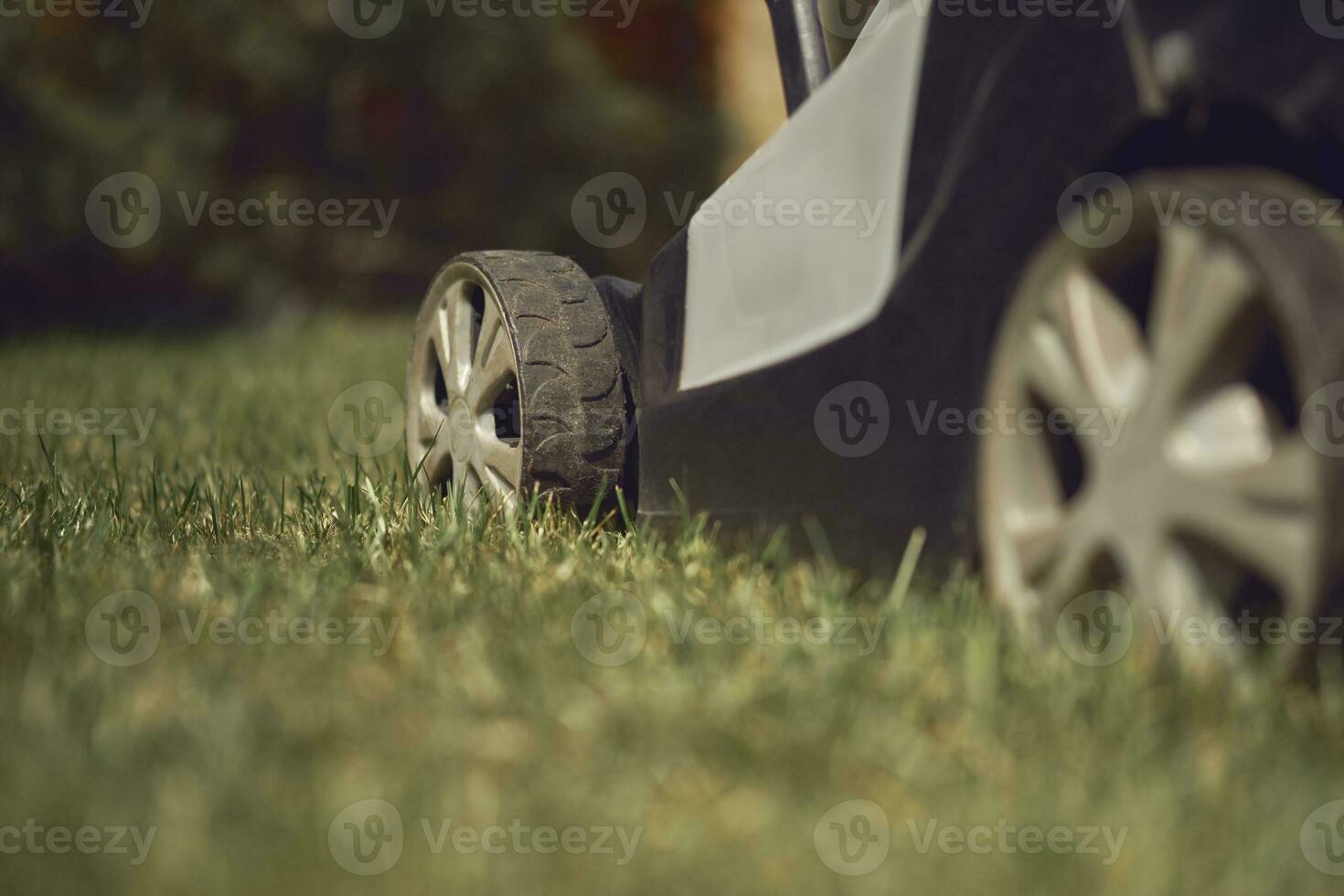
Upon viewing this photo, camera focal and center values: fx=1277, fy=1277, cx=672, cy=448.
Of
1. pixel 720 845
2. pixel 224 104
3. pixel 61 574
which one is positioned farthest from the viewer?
pixel 224 104

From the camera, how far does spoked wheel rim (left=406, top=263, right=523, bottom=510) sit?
8.52 ft

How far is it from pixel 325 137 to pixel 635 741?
11.8 m

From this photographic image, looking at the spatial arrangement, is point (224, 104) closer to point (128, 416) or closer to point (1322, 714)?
point (128, 416)

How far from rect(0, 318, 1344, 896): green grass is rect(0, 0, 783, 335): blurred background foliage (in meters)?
8.38

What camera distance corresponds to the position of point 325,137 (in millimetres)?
12211

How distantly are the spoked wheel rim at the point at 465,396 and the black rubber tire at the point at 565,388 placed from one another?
0.11ft

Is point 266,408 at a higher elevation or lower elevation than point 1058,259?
lower

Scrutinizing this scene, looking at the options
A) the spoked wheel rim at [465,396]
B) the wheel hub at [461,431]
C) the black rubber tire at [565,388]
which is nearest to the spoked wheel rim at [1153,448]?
the black rubber tire at [565,388]

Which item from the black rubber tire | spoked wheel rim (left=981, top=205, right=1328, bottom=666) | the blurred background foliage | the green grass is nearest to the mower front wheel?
the black rubber tire

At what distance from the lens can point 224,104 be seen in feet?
37.7

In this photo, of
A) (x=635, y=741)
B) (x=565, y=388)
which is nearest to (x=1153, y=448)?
(x=635, y=741)

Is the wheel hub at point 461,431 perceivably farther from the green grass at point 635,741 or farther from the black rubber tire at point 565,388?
the green grass at point 635,741

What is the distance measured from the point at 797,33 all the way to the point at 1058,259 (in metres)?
1.22

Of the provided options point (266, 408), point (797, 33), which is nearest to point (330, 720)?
point (797, 33)
